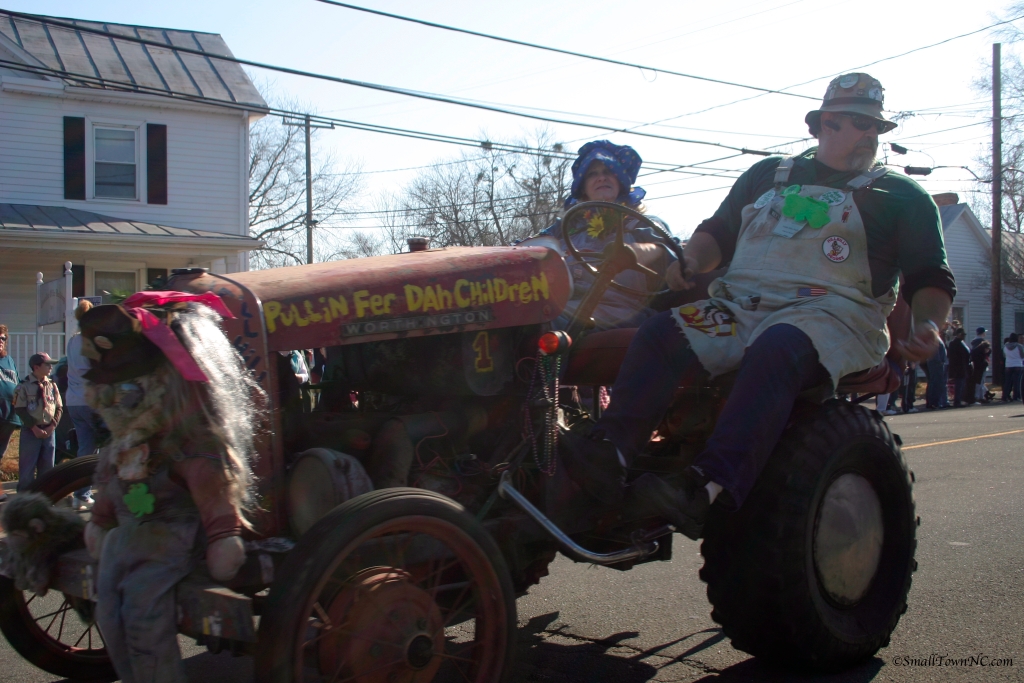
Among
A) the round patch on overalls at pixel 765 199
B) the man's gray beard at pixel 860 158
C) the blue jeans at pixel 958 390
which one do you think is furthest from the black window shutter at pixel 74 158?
the blue jeans at pixel 958 390

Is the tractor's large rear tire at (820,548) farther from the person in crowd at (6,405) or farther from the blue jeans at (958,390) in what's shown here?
the blue jeans at (958,390)

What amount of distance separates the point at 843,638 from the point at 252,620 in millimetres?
2131

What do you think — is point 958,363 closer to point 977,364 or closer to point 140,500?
point 977,364

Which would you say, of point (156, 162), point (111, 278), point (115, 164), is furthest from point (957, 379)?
point (115, 164)

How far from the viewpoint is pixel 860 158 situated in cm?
371

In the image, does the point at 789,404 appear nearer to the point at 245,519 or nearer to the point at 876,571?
the point at 876,571

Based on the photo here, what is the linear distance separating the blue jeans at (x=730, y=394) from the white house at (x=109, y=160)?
13412 mm

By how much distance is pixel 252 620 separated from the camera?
228 centimetres

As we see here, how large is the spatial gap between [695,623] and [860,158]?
211 cm

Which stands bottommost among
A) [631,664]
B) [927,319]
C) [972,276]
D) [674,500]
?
[631,664]

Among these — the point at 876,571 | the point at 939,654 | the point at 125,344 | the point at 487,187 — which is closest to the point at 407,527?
the point at 125,344

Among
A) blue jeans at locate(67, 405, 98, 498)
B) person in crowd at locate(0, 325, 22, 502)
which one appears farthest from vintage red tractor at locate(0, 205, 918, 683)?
person in crowd at locate(0, 325, 22, 502)

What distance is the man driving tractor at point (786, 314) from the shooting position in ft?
10.3

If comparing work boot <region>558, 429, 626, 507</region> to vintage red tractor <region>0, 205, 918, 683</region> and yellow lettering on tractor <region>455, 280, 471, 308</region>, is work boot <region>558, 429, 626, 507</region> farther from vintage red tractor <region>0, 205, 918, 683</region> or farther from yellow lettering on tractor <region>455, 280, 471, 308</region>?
yellow lettering on tractor <region>455, 280, 471, 308</region>
